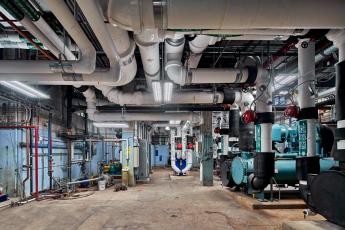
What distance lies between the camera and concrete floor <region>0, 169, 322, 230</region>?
481 centimetres

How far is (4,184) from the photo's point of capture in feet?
22.9

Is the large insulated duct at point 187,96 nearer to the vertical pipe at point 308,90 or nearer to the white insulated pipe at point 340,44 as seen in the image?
the vertical pipe at point 308,90

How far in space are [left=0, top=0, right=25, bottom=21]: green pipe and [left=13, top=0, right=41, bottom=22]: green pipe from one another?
1.6 inches

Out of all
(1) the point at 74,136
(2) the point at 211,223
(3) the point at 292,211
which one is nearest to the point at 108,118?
(1) the point at 74,136

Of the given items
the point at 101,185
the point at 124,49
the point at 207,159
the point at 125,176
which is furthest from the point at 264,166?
the point at 125,176

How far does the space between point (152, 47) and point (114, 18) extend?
1.65 metres

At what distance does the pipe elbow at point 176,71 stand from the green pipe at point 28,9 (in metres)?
2.31

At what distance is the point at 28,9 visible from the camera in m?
2.92

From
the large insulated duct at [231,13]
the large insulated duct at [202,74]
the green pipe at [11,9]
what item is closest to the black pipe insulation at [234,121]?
the large insulated duct at [202,74]

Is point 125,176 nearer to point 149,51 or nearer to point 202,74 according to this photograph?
point 202,74

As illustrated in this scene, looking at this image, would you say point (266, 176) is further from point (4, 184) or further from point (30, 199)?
point (4, 184)

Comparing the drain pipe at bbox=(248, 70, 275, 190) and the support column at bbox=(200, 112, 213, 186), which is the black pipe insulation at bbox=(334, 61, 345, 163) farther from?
the support column at bbox=(200, 112, 213, 186)

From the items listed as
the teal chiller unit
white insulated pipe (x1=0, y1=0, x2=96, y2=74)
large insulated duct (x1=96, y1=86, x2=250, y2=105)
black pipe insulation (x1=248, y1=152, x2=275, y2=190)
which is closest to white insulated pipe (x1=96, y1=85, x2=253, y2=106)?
large insulated duct (x1=96, y1=86, x2=250, y2=105)

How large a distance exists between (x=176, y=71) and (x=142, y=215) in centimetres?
291
